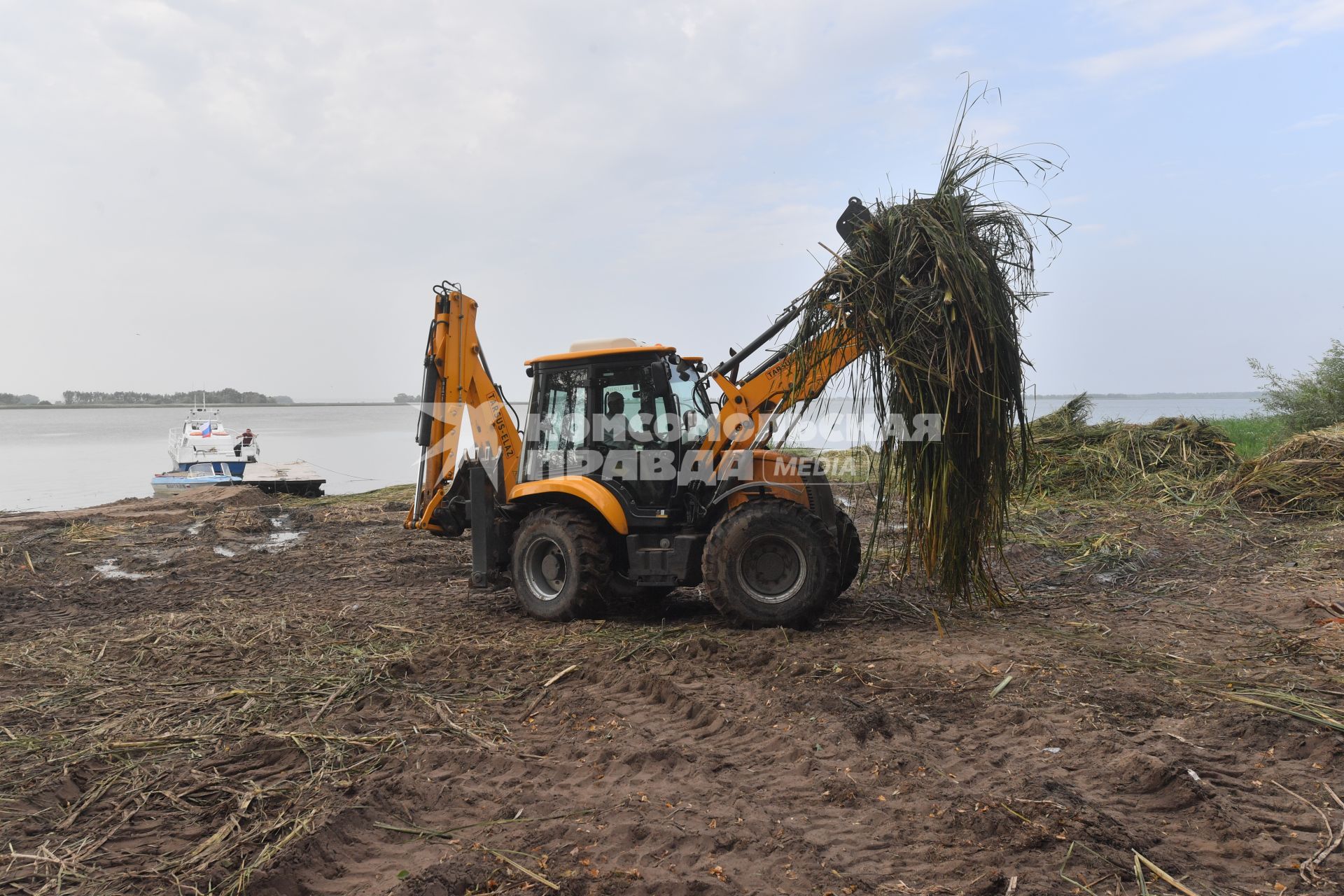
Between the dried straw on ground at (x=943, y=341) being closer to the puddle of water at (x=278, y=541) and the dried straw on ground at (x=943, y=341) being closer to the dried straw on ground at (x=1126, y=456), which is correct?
the dried straw on ground at (x=1126, y=456)

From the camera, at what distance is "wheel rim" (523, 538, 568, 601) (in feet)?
21.4

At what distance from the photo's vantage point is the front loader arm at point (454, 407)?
720cm

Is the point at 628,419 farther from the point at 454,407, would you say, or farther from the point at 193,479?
the point at 193,479

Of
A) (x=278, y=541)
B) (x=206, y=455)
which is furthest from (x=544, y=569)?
(x=206, y=455)

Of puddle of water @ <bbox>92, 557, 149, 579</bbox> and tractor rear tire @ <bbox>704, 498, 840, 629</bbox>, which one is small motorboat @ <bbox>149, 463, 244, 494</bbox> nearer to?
puddle of water @ <bbox>92, 557, 149, 579</bbox>

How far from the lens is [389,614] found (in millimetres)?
6828

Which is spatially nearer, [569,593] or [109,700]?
[109,700]

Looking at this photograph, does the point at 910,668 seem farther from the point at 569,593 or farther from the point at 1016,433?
the point at 569,593

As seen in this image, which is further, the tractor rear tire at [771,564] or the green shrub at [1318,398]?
the green shrub at [1318,398]

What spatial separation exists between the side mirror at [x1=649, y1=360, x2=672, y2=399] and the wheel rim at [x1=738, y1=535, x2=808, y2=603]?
1308 millimetres

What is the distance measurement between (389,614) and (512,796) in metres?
3.79

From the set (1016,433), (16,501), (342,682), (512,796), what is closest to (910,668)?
(1016,433)

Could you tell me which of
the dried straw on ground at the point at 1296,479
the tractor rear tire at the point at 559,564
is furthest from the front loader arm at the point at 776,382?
the dried straw on ground at the point at 1296,479

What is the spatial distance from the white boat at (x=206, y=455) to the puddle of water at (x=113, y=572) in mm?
10656
